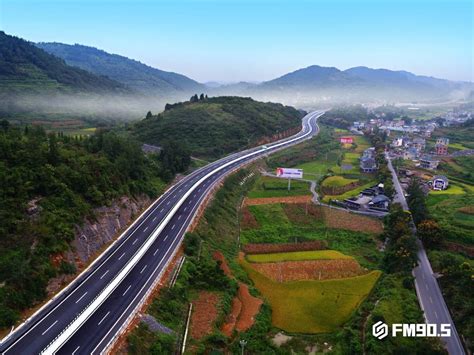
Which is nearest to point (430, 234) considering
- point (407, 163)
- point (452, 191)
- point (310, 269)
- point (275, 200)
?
point (310, 269)

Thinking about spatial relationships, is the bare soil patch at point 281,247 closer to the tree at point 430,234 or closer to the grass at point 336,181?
the tree at point 430,234

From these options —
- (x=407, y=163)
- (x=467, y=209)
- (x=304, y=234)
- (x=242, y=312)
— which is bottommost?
(x=242, y=312)

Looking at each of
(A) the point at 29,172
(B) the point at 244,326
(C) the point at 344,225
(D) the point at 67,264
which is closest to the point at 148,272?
(D) the point at 67,264

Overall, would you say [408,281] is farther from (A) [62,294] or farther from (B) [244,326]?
(A) [62,294]

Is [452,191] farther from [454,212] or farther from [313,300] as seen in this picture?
[313,300]

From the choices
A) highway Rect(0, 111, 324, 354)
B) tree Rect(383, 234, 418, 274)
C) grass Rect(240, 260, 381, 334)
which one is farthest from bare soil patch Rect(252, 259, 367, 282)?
highway Rect(0, 111, 324, 354)

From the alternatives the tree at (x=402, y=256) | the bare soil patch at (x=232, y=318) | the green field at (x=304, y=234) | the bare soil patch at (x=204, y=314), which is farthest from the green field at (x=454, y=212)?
the bare soil patch at (x=204, y=314)
